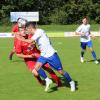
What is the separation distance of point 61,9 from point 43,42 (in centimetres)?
4802

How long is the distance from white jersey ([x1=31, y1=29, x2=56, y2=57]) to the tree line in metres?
44.9

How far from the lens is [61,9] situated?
58.6 m

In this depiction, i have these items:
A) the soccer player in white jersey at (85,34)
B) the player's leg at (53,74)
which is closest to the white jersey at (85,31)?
the soccer player in white jersey at (85,34)

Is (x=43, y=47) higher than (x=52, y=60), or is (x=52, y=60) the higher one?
(x=43, y=47)

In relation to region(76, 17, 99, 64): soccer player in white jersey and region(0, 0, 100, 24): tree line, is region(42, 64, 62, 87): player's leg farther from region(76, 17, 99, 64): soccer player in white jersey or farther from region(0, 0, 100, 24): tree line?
region(0, 0, 100, 24): tree line

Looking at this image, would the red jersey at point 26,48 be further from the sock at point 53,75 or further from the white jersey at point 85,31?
the white jersey at point 85,31

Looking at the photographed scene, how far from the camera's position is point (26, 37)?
12.1 meters

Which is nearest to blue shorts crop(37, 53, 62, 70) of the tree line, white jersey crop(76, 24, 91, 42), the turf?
the turf

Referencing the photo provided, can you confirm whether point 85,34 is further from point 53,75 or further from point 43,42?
point 43,42

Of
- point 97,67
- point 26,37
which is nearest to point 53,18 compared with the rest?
point 97,67

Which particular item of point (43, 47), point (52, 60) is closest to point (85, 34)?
point (52, 60)

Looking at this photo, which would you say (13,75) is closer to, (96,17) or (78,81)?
(78,81)

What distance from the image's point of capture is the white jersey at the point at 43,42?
10.8 meters

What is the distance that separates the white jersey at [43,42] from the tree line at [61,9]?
44884 millimetres
